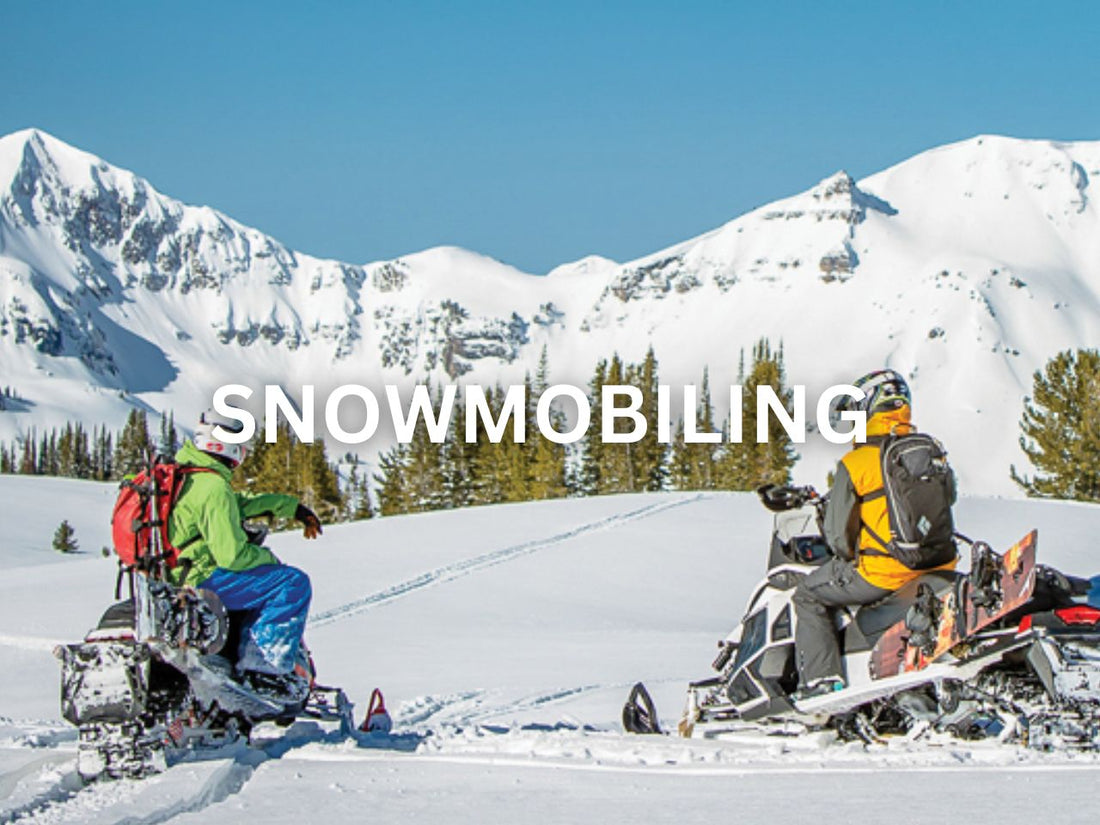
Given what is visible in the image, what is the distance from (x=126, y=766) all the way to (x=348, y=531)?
2550 cm

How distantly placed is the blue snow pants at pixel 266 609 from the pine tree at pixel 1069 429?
43.0m

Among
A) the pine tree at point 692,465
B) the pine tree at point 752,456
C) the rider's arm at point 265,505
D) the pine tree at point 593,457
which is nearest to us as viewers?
the rider's arm at point 265,505

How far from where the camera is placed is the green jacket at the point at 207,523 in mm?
7184

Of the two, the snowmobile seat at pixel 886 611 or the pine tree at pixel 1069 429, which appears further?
the pine tree at pixel 1069 429

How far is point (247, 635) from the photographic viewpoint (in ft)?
24.5

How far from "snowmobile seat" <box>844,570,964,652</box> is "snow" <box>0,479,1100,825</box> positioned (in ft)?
1.89

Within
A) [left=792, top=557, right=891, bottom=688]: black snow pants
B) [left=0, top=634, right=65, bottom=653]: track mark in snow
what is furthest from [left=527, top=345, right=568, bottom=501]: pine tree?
[left=792, top=557, right=891, bottom=688]: black snow pants

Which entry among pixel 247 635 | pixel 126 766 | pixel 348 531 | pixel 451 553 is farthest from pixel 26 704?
pixel 348 531

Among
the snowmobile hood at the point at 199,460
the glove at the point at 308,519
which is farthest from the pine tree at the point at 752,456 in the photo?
the snowmobile hood at the point at 199,460

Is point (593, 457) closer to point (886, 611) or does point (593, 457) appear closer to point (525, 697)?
point (525, 697)

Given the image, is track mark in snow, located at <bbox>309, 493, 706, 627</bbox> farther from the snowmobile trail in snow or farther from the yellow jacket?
the yellow jacket

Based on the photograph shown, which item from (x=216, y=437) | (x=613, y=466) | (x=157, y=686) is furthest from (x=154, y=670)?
(x=613, y=466)

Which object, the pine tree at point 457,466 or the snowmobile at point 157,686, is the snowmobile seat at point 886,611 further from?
the pine tree at point 457,466

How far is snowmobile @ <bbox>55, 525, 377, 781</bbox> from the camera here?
6219 mm
